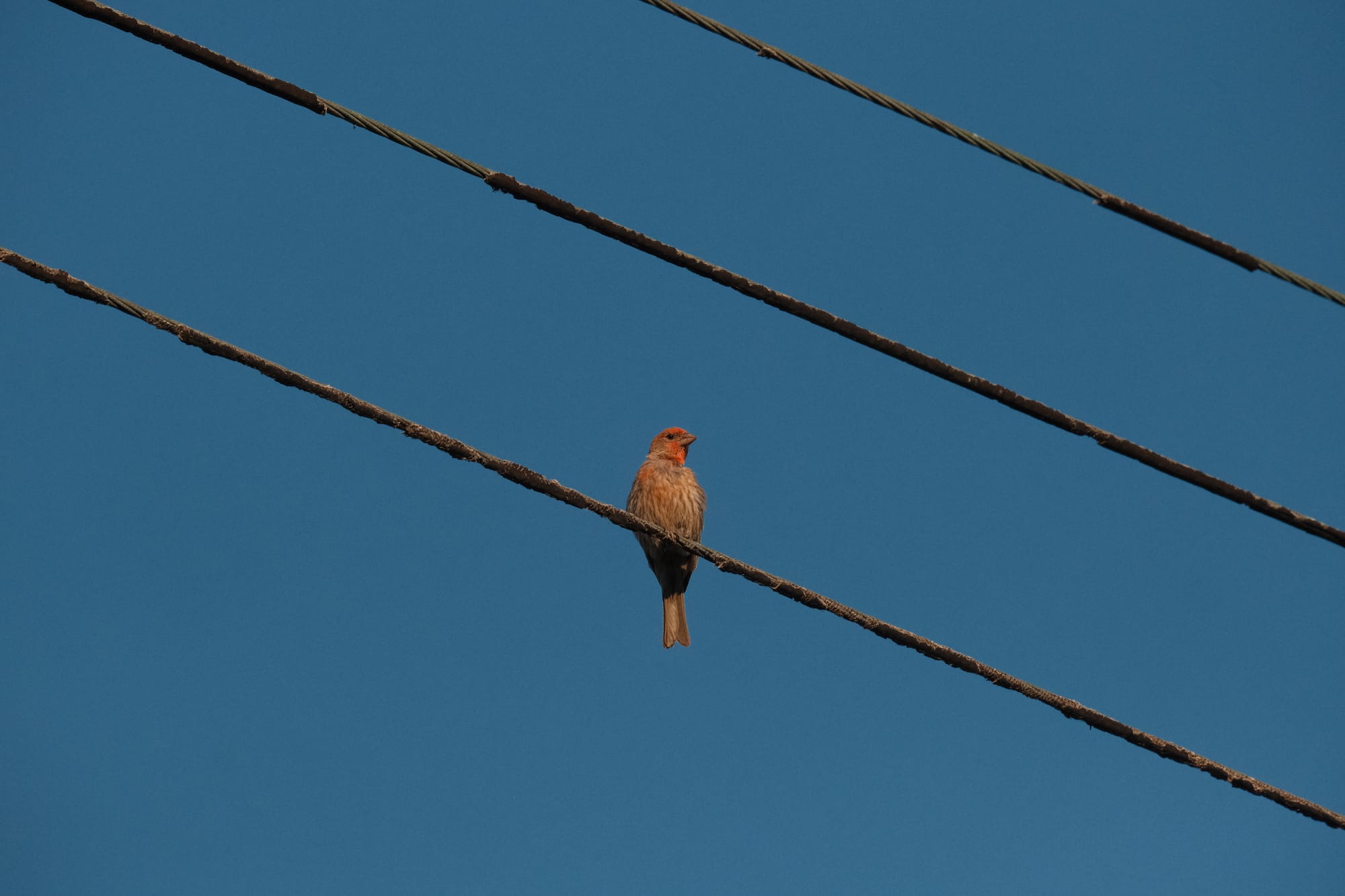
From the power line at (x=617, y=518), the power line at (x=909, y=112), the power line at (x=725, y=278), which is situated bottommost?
the power line at (x=617, y=518)

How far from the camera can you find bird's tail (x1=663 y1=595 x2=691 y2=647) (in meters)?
13.2

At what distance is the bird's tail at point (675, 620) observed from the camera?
13203 mm

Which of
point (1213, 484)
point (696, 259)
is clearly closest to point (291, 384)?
point (696, 259)

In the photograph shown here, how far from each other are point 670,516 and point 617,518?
6189 mm

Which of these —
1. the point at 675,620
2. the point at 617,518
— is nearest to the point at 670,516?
the point at 675,620

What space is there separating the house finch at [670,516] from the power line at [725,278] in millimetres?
6757

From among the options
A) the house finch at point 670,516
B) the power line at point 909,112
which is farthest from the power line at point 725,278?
the house finch at point 670,516

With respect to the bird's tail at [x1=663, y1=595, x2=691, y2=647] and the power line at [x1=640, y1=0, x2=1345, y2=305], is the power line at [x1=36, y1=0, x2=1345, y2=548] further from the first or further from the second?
the bird's tail at [x1=663, y1=595, x2=691, y2=647]

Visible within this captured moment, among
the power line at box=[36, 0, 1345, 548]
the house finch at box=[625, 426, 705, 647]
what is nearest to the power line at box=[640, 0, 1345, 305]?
the power line at box=[36, 0, 1345, 548]

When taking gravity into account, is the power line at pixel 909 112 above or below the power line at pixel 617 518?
above

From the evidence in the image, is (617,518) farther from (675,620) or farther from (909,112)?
(675,620)

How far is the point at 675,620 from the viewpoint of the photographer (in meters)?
13.3

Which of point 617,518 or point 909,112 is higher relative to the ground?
point 909,112

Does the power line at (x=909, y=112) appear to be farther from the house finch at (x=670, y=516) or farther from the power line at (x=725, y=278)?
the house finch at (x=670, y=516)
